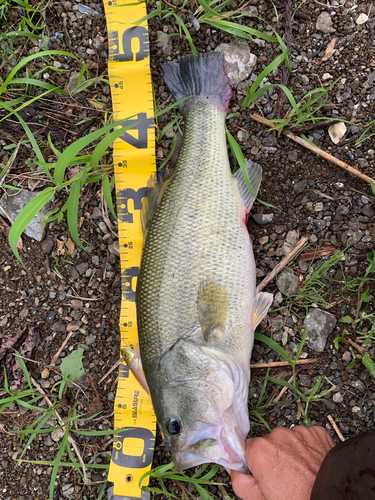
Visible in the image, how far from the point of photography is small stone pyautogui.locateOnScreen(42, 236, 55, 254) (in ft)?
9.91

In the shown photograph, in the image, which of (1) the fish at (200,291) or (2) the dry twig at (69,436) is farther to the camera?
(2) the dry twig at (69,436)

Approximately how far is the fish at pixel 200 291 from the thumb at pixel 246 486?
26 cm

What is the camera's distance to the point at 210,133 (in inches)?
99.7

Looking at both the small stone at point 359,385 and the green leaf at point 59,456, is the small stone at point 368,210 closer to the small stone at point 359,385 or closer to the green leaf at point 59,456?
the small stone at point 359,385

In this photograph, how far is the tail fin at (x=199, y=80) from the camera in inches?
104

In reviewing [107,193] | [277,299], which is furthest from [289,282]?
[107,193]

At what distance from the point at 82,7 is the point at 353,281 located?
325cm

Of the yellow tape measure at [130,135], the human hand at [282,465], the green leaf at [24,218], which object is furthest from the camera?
the yellow tape measure at [130,135]

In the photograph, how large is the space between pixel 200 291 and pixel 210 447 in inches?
36.3

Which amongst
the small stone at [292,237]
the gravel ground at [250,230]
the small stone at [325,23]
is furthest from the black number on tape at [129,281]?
the small stone at [325,23]

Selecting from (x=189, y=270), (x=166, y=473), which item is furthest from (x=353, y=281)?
(x=166, y=473)

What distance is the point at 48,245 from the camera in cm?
302

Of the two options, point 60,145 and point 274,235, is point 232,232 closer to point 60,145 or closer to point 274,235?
point 274,235

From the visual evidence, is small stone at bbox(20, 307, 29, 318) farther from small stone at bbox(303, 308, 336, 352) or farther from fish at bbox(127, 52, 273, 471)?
small stone at bbox(303, 308, 336, 352)
